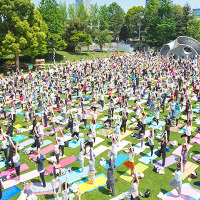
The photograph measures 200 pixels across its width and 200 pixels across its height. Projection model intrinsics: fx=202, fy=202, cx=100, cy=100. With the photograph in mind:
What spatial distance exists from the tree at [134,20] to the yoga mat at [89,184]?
69.3 metres

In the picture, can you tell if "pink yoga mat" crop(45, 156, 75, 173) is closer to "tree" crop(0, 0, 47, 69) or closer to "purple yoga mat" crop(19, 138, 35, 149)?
"purple yoga mat" crop(19, 138, 35, 149)

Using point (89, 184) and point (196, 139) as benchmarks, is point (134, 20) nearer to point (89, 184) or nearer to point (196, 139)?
point (196, 139)

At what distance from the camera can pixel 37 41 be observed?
3306cm

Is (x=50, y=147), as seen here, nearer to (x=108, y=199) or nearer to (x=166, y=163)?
(x=108, y=199)

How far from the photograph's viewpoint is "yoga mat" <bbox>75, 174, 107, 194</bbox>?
832 cm

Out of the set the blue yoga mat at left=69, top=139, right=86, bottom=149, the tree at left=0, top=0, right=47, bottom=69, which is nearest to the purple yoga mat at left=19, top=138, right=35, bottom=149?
the blue yoga mat at left=69, top=139, right=86, bottom=149

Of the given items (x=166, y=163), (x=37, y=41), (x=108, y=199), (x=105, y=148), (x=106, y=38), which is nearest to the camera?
(x=108, y=199)

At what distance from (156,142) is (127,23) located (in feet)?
235

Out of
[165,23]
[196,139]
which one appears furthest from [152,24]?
[196,139]

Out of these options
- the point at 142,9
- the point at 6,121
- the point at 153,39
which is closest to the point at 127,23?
the point at 142,9

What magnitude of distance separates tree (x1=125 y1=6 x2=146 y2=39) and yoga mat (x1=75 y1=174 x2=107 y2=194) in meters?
69.3

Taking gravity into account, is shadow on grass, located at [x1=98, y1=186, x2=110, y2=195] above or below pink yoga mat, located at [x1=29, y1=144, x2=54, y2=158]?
below

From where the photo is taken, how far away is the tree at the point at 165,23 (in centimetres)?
5491

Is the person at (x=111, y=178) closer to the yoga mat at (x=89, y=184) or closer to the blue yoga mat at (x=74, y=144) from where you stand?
the yoga mat at (x=89, y=184)
